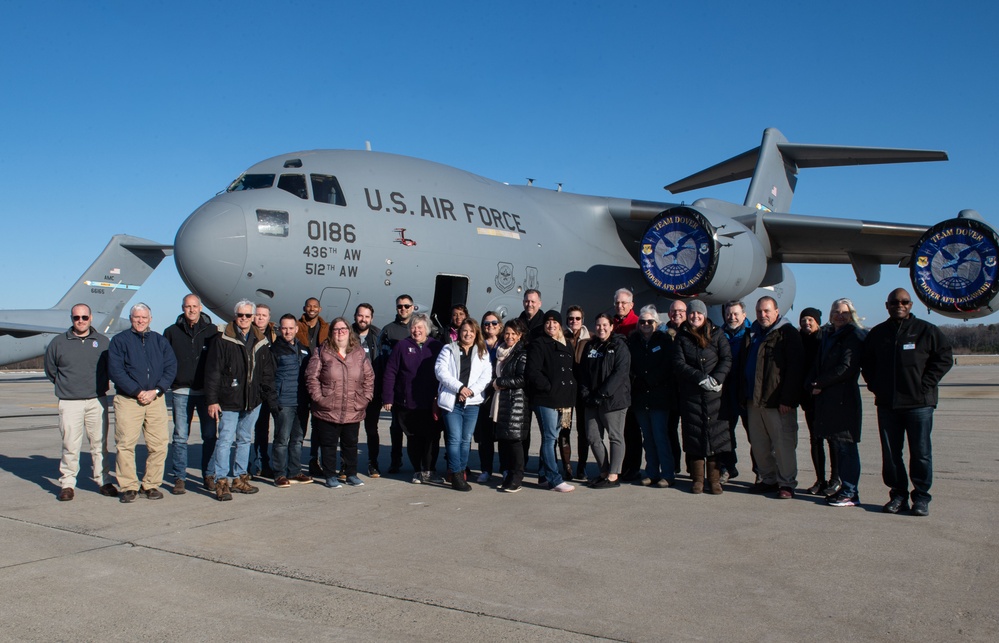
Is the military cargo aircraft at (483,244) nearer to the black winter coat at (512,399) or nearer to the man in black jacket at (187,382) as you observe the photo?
the man in black jacket at (187,382)

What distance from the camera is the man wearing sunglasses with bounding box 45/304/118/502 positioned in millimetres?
6777

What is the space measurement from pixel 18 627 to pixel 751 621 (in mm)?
3408

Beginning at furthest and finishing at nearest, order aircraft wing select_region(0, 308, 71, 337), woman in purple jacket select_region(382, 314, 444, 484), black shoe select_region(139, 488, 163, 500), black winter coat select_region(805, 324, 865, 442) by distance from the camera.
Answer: aircraft wing select_region(0, 308, 71, 337) < woman in purple jacket select_region(382, 314, 444, 484) < black shoe select_region(139, 488, 163, 500) < black winter coat select_region(805, 324, 865, 442)

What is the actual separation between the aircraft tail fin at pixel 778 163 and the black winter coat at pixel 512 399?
1182 cm

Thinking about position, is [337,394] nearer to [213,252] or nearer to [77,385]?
[77,385]

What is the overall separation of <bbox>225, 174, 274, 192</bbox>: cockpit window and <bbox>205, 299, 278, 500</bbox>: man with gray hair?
171 inches

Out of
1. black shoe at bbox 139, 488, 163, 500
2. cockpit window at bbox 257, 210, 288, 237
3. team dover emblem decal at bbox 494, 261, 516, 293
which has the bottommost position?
black shoe at bbox 139, 488, 163, 500

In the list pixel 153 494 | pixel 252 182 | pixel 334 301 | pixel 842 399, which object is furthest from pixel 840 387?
pixel 252 182

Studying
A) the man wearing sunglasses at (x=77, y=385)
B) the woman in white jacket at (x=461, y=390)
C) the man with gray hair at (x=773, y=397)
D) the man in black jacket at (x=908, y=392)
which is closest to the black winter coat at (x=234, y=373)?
the man wearing sunglasses at (x=77, y=385)

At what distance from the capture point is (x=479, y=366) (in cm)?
741

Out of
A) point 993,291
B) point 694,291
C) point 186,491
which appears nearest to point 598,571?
point 186,491

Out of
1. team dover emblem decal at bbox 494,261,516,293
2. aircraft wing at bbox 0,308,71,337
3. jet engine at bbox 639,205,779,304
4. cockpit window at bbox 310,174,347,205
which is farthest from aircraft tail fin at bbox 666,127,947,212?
aircraft wing at bbox 0,308,71,337

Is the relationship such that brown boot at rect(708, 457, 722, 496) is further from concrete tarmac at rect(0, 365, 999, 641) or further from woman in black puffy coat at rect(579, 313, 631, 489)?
woman in black puffy coat at rect(579, 313, 631, 489)

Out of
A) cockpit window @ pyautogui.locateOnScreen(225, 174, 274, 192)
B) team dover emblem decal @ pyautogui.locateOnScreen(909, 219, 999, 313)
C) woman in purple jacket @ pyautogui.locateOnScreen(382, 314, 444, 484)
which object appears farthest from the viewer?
team dover emblem decal @ pyautogui.locateOnScreen(909, 219, 999, 313)
